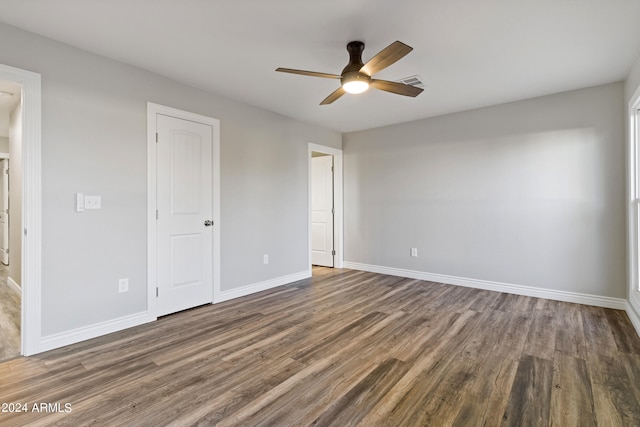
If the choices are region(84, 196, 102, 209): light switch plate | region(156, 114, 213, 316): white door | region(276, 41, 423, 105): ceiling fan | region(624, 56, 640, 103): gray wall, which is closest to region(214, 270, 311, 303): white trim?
region(156, 114, 213, 316): white door

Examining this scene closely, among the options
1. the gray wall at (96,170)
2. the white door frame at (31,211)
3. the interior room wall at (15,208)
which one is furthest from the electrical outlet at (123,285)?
the interior room wall at (15,208)

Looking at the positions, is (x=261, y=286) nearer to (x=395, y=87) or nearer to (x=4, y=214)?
(x=395, y=87)

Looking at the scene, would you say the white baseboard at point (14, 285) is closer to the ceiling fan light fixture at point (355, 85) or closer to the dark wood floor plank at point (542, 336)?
the ceiling fan light fixture at point (355, 85)

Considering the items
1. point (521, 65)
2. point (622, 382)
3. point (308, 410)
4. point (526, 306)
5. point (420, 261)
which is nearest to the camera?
point (308, 410)

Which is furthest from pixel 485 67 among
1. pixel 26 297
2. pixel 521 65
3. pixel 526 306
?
pixel 26 297

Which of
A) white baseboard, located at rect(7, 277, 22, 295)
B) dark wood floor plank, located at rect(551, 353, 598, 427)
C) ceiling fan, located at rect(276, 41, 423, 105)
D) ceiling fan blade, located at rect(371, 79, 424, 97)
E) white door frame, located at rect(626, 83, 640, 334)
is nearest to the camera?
dark wood floor plank, located at rect(551, 353, 598, 427)

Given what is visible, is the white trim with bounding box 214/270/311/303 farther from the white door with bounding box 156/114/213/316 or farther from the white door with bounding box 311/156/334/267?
the white door with bounding box 311/156/334/267

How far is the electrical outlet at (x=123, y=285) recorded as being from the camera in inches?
113

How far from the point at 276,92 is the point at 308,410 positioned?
10.5ft

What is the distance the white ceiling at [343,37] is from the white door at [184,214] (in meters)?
0.62

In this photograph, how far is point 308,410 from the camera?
174 centimetres

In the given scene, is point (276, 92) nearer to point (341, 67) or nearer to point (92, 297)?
point (341, 67)

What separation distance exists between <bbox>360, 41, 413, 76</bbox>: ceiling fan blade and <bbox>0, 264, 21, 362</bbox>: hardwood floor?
3.47 m

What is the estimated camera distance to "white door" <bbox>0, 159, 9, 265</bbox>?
5486 mm
